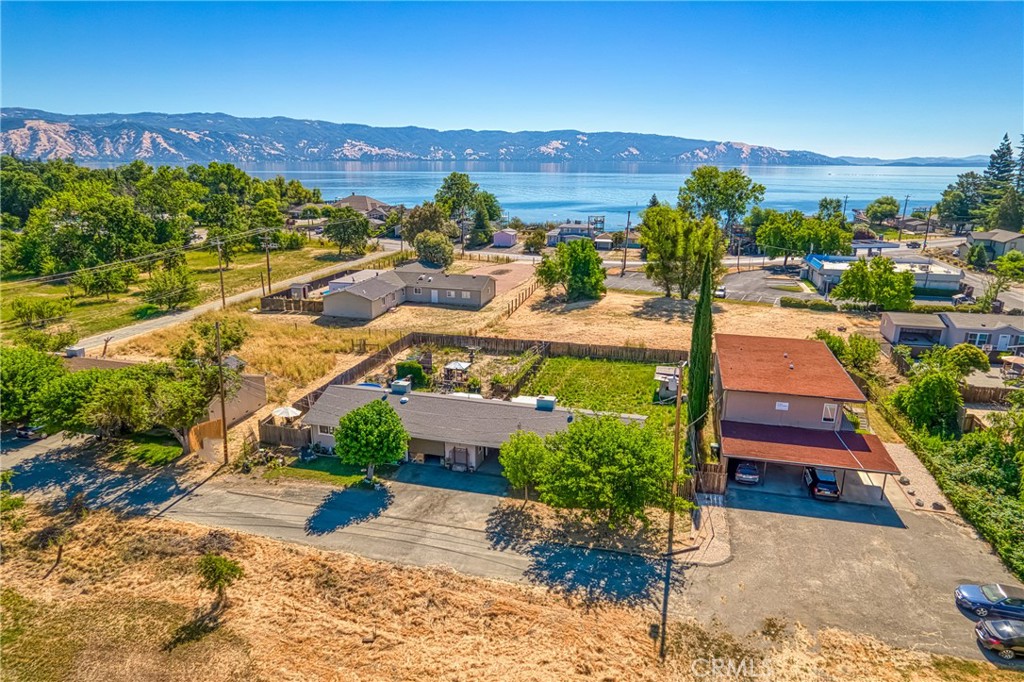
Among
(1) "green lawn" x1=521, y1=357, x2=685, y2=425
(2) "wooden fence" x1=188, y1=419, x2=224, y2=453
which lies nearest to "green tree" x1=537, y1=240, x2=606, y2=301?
(1) "green lawn" x1=521, y1=357, x2=685, y2=425

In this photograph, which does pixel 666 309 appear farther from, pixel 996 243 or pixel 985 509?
pixel 996 243

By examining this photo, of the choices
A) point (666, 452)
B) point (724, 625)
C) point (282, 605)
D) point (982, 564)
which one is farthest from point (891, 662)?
point (282, 605)

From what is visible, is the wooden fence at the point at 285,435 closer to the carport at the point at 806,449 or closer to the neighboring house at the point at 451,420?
the neighboring house at the point at 451,420

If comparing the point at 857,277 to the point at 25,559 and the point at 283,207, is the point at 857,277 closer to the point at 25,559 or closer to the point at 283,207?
the point at 25,559

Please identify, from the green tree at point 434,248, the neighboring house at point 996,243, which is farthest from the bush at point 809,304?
the green tree at point 434,248

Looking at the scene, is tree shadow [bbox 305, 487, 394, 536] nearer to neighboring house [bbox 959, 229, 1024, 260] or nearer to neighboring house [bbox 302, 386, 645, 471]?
neighboring house [bbox 302, 386, 645, 471]
